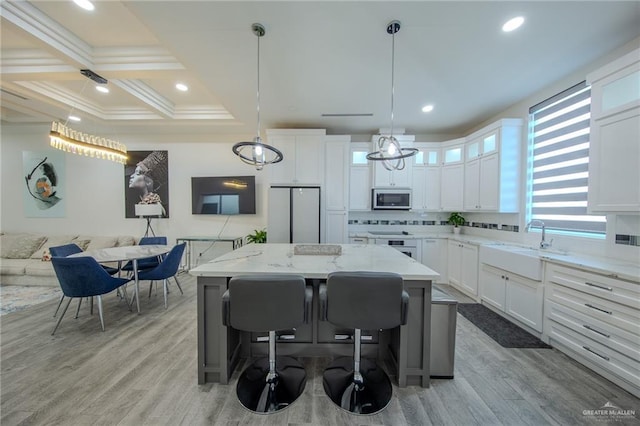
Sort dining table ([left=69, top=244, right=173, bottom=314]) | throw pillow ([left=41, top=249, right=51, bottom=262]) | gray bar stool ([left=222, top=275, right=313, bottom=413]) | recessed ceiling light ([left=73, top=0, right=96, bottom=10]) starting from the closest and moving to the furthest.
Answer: gray bar stool ([left=222, top=275, right=313, bottom=413]) → recessed ceiling light ([left=73, top=0, right=96, bottom=10]) → dining table ([left=69, top=244, right=173, bottom=314]) → throw pillow ([left=41, top=249, right=51, bottom=262])

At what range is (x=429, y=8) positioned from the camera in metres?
1.74

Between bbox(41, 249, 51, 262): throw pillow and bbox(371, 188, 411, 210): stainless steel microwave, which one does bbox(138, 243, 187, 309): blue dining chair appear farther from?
bbox(371, 188, 411, 210): stainless steel microwave

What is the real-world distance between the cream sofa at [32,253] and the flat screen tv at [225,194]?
1.54 m

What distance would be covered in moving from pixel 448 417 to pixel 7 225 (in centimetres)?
831

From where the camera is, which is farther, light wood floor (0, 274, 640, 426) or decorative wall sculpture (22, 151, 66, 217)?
decorative wall sculpture (22, 151, 66, 217)

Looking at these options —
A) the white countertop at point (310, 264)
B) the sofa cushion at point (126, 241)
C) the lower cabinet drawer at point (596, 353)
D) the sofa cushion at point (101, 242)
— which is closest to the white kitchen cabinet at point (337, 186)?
the white countertop at point (310, 264)

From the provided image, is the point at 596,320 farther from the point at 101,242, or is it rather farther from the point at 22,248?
the point at 22,248

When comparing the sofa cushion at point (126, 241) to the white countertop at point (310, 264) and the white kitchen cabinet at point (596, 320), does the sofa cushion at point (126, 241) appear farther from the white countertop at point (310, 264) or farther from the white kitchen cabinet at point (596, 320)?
the white kitchen cabinet at point (596, 320)

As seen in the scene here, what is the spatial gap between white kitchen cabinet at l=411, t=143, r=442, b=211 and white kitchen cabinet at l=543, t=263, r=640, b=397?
225 centimetres

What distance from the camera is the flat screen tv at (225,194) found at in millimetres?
4828

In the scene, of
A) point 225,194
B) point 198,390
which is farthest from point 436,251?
point 225,194

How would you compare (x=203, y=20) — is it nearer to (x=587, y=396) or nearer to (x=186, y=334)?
(x=186, y=334)

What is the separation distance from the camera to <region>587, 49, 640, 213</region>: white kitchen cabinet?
1.79 meters

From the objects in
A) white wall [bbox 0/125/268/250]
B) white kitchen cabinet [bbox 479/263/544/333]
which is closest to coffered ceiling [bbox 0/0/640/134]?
white wall [bbox 0/125/268/250]
